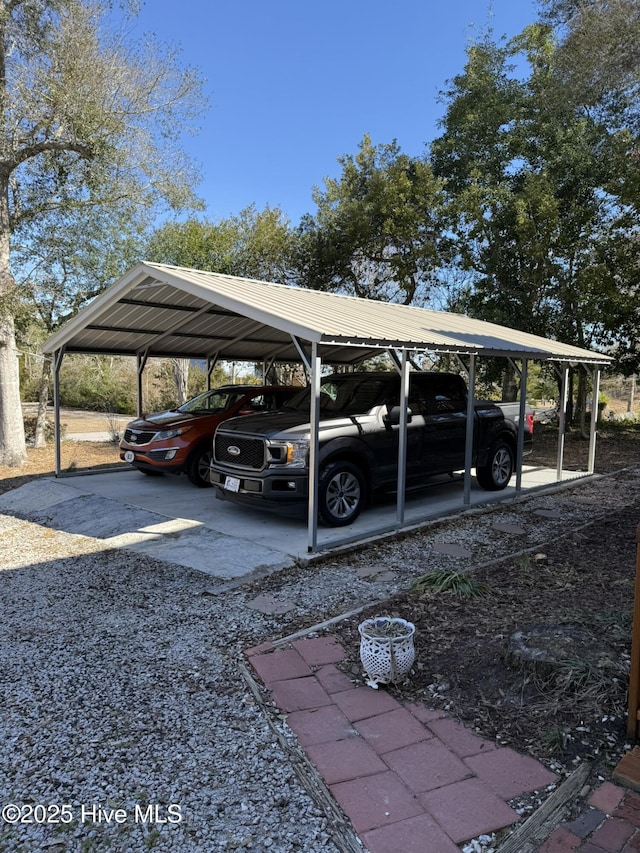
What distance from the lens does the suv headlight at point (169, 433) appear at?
9.44 meters

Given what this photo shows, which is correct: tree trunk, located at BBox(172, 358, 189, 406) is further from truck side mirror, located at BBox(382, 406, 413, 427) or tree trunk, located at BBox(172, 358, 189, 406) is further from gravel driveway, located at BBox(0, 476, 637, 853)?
gravel driveway, located at BBox(0, 476, 637, 853)

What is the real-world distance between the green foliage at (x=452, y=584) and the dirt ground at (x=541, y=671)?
48 mm

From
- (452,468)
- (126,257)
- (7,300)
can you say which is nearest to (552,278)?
→ (452,468)

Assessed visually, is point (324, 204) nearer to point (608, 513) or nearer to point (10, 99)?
point (10, 99)

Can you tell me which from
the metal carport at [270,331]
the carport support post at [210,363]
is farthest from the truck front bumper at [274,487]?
the carport support post at [210,363]

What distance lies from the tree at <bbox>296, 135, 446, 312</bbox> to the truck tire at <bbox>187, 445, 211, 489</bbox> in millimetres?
9368

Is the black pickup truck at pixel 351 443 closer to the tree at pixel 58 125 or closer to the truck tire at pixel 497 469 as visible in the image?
the truck tire at pixel 497 469

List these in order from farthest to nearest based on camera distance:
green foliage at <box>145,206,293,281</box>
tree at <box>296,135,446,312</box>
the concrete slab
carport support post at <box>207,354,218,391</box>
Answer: green foliage at <box>145,206,293,281</box>, tree at <box>296,135,446,312</box>, carport support post at <box>207,354,218,391</box>, the concrete slab

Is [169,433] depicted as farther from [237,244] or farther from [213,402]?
[237,244]

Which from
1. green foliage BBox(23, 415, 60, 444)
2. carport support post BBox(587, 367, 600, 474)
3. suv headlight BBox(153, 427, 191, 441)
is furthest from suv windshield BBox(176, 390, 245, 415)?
carport support post BBox(587, 367, 600, 474)

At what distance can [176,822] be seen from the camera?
2381 mm

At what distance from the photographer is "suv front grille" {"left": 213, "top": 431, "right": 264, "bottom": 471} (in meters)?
6.97

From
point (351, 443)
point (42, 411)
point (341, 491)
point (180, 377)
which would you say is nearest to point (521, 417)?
point (351, 443)

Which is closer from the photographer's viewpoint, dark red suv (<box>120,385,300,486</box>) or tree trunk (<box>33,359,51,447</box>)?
dark red suv (<box>120,385,300,486</box>)
